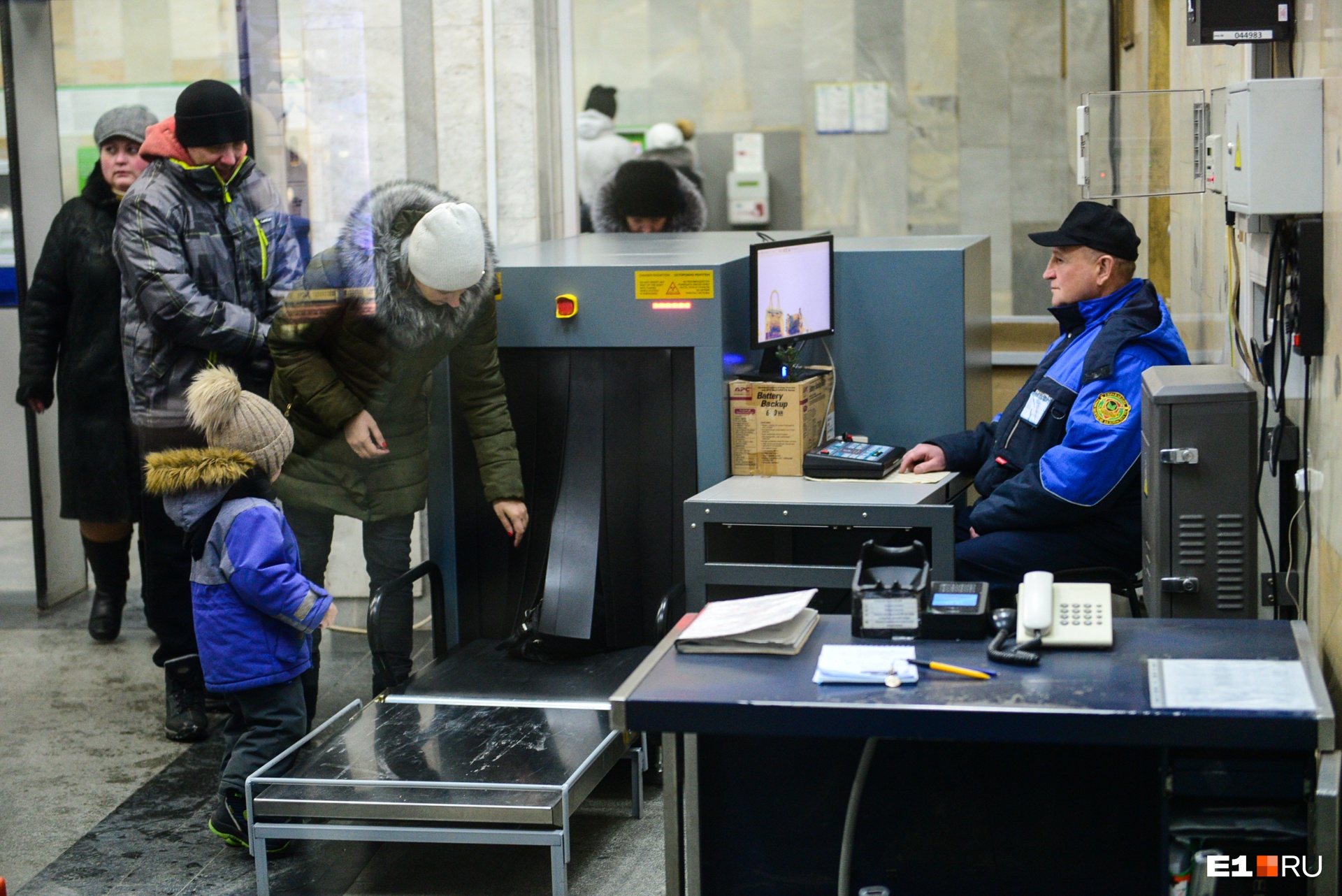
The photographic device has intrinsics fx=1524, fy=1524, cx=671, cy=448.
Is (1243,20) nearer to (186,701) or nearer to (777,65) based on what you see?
(186,701)

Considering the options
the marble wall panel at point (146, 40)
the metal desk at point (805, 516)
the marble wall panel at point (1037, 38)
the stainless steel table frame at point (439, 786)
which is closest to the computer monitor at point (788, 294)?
the metal desk at point (805, 516)

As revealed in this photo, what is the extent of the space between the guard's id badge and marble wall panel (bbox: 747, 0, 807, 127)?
442 centimetres

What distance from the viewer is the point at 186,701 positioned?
14.8 feet

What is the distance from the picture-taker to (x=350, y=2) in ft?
17.6

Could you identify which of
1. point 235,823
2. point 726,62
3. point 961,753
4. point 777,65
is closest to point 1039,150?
point 777,65

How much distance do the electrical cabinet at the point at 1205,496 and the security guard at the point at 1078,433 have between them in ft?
1.70

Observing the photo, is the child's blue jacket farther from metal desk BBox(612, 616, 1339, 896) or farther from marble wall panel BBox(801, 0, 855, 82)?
marble wall panel BBox(801, 0, 855, 82)

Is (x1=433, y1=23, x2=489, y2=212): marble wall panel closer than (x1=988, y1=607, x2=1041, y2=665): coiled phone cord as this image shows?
No

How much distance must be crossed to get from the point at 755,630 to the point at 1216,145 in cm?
183

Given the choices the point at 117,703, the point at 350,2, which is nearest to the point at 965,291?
the point at 350,2

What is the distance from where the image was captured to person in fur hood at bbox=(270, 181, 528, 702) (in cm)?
392

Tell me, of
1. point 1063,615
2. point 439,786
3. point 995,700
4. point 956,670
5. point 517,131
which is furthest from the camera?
point 517,131

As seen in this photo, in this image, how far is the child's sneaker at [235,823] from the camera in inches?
144

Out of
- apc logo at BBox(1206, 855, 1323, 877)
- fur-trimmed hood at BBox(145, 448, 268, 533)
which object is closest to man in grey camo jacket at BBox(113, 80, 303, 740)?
fur-trimmed hood at BBox(145, 448, 268, 533)
